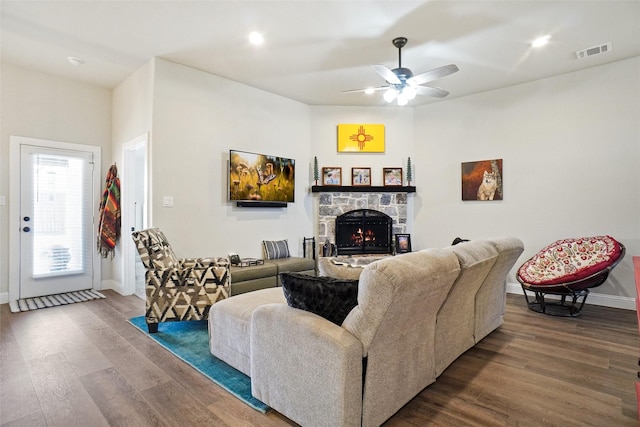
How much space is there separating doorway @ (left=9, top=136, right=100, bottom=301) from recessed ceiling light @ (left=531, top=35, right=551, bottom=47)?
5817 mm

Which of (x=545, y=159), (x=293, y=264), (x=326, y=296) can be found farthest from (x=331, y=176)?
(x=326, y=296)

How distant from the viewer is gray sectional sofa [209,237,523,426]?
1570mm

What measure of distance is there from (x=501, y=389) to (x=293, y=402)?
1408 millimetres

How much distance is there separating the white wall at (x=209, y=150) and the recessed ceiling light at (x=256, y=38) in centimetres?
113

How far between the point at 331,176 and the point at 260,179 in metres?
1.36

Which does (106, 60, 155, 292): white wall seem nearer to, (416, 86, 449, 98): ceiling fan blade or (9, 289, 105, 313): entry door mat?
(9, 289, 105, 313): entry door mat

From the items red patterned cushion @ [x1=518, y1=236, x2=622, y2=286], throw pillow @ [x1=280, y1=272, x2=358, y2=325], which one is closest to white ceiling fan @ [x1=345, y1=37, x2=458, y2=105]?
throw pillow @ [x1=280, y1=272, x2=358, y2=325]

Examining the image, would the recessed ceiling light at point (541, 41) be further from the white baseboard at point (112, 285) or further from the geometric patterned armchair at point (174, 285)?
the white baseboard at point (112, 285)

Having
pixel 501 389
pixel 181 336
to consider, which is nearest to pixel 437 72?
pixel 501 389

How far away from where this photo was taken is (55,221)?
4469 mm

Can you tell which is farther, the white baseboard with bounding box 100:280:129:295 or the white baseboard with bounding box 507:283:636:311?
the white baseboard with bounding box 100:280:129:295

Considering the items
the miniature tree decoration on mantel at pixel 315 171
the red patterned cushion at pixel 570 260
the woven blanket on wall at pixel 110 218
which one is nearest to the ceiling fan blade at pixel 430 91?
the miniature tree decoration on mantel at pixel 315 171

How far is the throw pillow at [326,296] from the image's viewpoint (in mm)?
1741

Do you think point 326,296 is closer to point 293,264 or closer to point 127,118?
point 293,264
